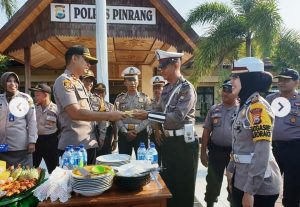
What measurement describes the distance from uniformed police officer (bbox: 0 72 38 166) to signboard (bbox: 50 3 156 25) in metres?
3.13

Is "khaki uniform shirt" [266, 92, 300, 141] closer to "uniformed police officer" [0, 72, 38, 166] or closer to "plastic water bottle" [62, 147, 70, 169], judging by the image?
"plastic water bottle" [62, 147, 70, 169]

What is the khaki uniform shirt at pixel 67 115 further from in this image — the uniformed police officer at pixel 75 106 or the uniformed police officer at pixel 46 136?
the uniformed police officer at pixel 46 136

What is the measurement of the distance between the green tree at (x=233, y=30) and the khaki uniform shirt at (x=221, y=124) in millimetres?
4874

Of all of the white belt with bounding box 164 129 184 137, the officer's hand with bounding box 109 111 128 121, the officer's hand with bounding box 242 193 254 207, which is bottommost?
the officer's hand with bounding box 242 193 254 207

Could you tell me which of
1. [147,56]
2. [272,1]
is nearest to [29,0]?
[147,56]

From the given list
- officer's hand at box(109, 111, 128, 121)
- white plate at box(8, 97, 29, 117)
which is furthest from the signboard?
officer's hand at box(109, 111, 128, 121)

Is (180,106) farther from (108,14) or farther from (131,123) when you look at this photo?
(108,14)

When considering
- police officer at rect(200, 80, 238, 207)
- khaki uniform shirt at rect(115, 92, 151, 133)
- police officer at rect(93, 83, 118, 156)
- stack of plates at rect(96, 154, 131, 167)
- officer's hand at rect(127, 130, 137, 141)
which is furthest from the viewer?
khaki uniform shirt at rect(115, 92, 151, 133)

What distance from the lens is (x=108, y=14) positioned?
691 cm

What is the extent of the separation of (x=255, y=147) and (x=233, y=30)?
8016 mm

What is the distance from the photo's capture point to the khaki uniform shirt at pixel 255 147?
2035 mm

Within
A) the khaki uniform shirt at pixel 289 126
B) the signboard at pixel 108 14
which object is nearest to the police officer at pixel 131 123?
the signboard at pixel 108 14

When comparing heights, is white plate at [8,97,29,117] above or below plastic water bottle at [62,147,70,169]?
above

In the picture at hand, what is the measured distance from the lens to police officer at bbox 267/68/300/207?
3.75 m
